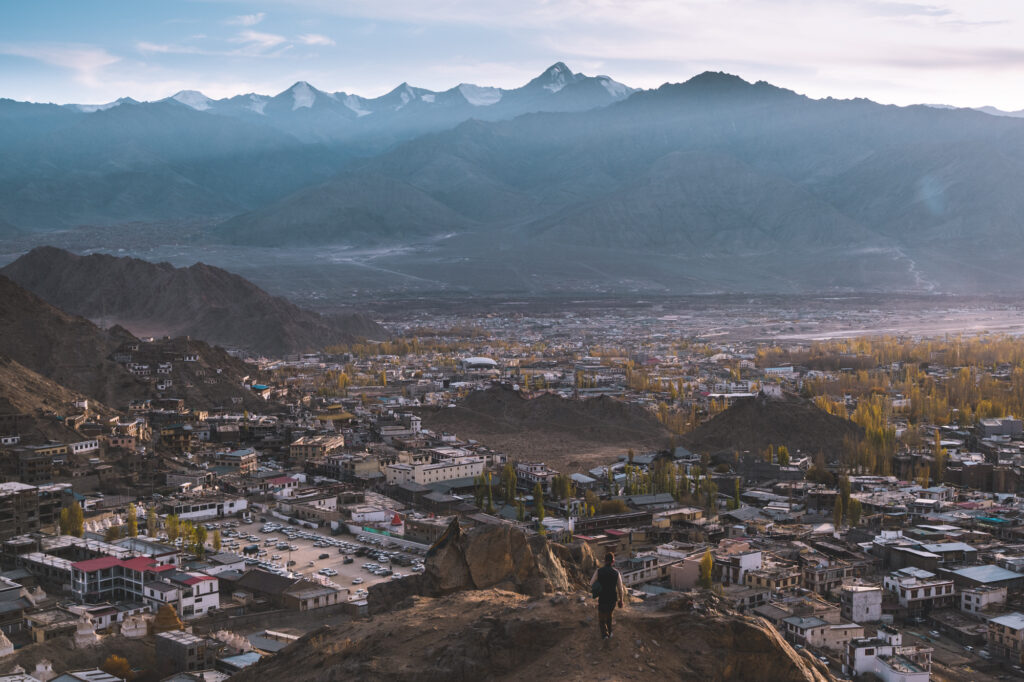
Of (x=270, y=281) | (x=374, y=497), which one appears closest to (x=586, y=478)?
(x=374, y=497)

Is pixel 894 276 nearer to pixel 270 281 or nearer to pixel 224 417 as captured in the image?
pixel 270 281

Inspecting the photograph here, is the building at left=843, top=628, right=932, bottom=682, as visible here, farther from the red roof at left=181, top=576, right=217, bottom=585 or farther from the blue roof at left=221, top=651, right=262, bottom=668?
the red roof at left=181, top=576, right=217, bottom=585

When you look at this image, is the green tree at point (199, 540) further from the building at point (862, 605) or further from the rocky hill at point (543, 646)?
the rocky hill at point (543, 646)

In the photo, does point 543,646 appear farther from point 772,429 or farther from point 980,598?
point 772,429

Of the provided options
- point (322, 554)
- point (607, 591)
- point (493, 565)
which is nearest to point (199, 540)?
point (322, 554)

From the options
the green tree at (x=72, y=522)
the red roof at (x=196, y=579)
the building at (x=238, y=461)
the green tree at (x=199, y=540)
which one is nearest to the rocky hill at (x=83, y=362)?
the building at (x=238, y=461)

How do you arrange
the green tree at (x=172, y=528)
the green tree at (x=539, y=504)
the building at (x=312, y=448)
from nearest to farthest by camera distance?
the green tree at (x=172, y=528) < the green tree at (x=539, y=504) < the building at (x=312, y=448)

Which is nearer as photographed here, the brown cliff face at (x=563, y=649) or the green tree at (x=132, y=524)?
the brown cliff face at (x=563, y=649)
